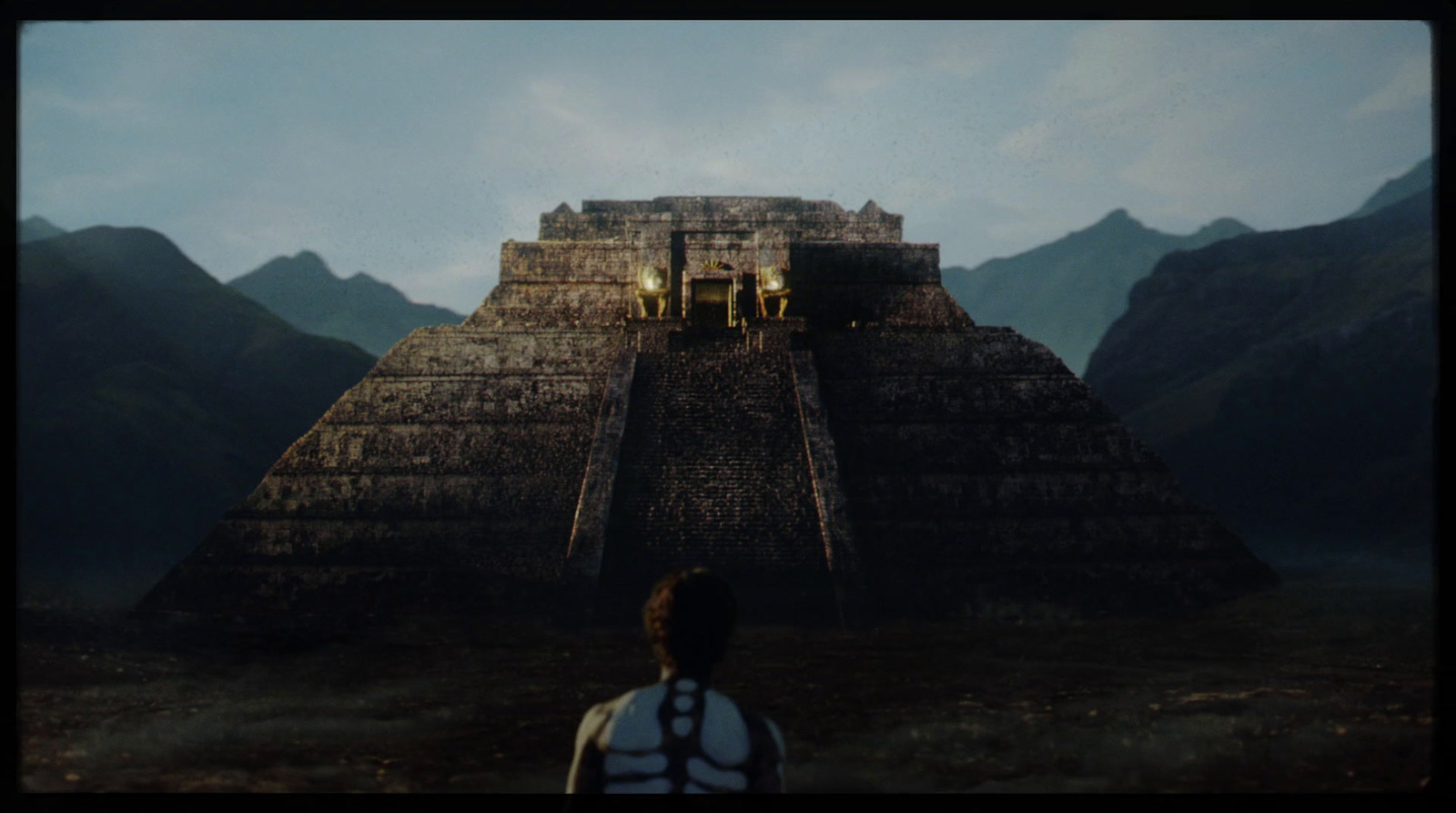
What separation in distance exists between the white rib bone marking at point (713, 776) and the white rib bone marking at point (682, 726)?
73 mm

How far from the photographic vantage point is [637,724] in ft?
10.5

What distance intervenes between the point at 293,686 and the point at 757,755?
7.80m

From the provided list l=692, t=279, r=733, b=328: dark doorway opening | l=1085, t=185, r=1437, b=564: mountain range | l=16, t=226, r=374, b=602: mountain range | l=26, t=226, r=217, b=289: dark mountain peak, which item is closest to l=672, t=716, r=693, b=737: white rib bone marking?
l=16, t=226, r=374, b=602: mountain range

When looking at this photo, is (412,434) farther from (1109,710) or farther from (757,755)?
(757,755)

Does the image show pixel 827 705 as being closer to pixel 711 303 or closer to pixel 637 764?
pixel 637 764

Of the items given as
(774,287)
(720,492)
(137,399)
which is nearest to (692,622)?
(720,492)

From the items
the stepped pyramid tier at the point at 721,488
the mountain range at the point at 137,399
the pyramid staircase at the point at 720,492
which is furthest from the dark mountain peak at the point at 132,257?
the pyramid staircase at the point at 720,492

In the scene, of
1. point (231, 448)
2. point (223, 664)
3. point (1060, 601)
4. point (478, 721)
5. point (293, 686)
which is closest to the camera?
point (478, 721)

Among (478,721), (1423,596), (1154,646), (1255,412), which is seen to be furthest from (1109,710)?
(1255,412)

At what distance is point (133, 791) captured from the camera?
6398 mm

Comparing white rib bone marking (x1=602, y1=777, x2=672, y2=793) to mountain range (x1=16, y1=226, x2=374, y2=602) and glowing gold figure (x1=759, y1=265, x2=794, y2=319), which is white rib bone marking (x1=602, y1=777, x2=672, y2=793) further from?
mountain range (x1=16, y1=226, x2=374, y2=602)

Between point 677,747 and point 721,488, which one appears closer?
point 677,747

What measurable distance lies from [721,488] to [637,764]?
38.6 ft

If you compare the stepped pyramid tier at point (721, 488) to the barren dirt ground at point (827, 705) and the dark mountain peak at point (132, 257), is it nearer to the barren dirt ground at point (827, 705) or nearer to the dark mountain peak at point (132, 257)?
the barren dirt ground at point (827, 705)
